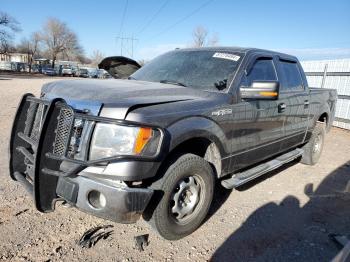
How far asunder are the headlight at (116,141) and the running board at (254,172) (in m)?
1.39

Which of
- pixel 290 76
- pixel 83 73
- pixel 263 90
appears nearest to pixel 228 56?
pixel 263 90

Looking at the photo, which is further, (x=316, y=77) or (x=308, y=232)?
(x=316, y=77)

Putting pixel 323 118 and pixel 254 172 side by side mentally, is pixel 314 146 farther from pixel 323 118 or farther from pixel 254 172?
pixel 254 172

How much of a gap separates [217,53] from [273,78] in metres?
1.00

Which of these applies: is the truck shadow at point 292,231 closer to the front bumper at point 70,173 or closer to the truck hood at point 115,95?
the front bumper at point 70,173

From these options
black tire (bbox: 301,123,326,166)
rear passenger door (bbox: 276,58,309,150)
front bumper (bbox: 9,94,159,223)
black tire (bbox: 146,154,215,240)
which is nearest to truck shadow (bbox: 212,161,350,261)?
black tire (bbox: 146,154,215,240)

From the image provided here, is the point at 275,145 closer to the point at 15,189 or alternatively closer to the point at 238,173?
the point at 238,173

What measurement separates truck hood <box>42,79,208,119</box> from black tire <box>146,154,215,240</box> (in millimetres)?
632

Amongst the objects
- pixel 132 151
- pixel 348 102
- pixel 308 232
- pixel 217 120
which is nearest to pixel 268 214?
pixel 308 232

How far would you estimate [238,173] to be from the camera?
401 cm

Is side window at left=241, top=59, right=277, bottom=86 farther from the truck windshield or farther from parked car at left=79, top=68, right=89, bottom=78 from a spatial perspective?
parked car at left=79, top=68, right=89, bottom=78

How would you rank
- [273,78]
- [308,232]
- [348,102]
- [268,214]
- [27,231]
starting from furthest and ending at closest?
[348,102] < [273,78] < [268,214] < [308,232] < [27,231]

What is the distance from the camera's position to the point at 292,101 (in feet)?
15.6

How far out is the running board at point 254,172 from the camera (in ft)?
11.7
